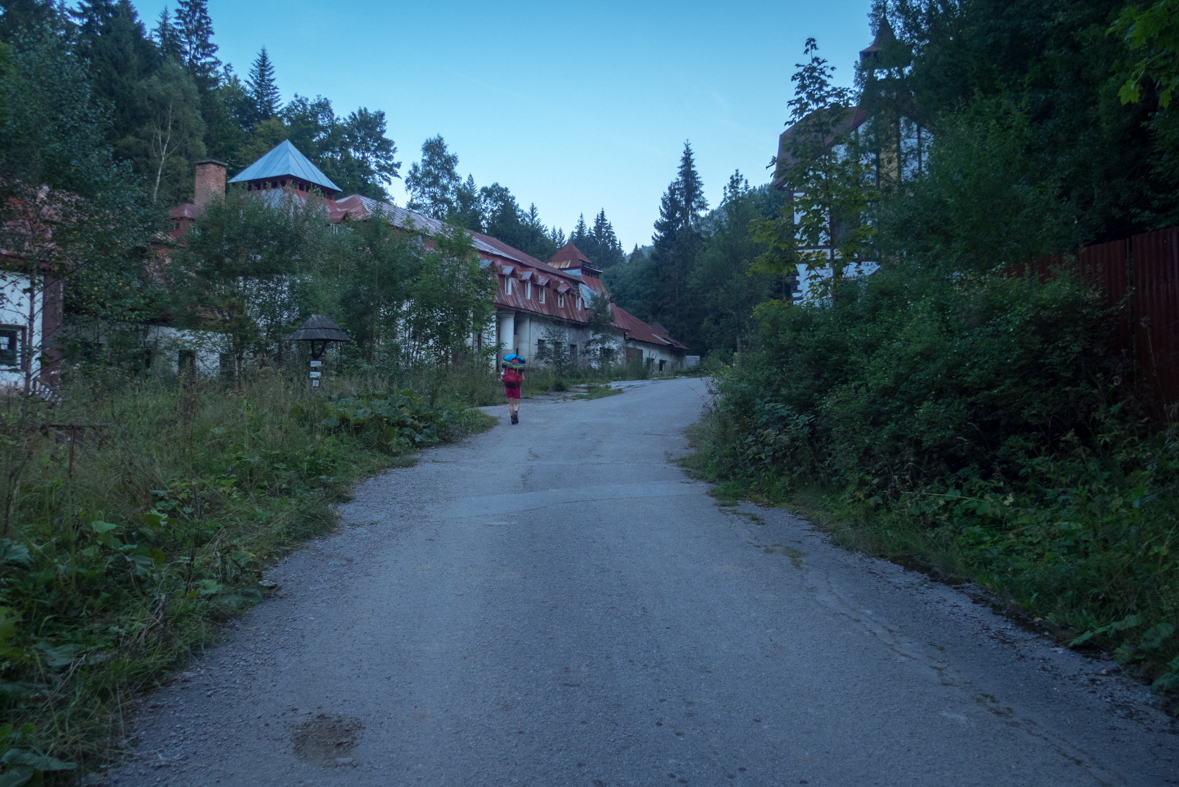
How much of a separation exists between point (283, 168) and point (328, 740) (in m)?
44.4

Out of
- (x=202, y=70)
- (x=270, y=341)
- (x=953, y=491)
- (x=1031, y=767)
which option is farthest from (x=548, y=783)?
(x=202, y=70)

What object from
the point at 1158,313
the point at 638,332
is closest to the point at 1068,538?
the point at 1158,313

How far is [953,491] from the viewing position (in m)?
6.83

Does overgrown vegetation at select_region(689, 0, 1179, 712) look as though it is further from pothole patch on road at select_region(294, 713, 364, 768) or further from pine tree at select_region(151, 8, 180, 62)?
pine tree at select_region(151, 8, 180, 62)

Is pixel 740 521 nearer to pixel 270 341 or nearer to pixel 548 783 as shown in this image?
pixel 548 783

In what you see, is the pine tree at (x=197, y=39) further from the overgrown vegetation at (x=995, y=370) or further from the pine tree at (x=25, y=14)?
the overgrown vegetation at (x=995, y=370)

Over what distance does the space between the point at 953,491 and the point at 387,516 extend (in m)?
5.89

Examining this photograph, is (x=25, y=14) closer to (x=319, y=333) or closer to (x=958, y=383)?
(x=319, y=333)

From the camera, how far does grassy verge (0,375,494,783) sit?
3.44 meters

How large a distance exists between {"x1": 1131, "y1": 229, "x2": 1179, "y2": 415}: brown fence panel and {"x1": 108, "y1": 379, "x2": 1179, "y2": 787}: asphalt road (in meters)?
3.05

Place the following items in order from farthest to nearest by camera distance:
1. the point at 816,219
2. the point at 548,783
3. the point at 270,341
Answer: the point at 270,341, the point at 816,219, the point at 548,783

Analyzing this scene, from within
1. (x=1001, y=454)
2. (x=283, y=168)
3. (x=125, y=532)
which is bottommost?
(x=125, y=532)

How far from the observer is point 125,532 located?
17.9ft

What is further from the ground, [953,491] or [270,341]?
[270,341]
